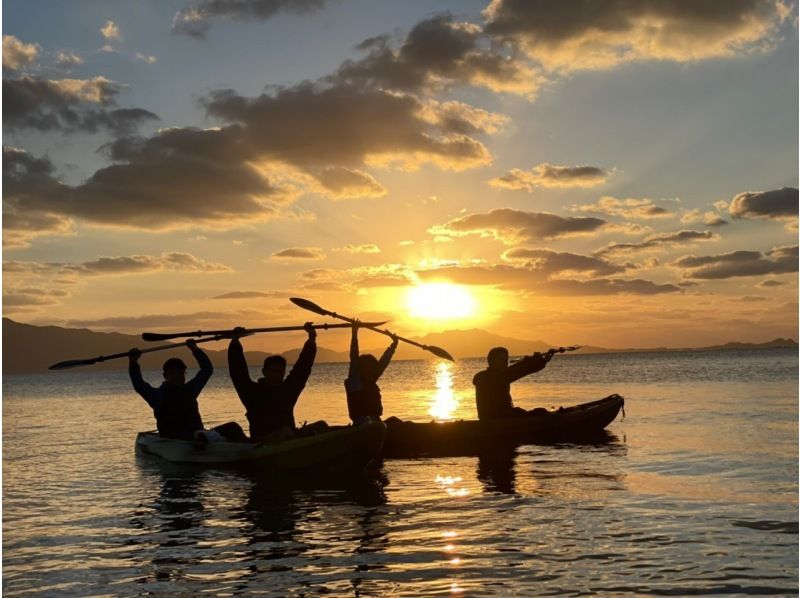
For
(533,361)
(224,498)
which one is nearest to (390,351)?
(533,361)

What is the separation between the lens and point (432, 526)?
37.9 feet

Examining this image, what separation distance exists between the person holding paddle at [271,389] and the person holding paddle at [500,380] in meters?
5.39

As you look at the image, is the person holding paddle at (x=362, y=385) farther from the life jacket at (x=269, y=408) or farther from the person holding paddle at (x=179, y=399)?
the person holding paddle at (x=179, y=399)

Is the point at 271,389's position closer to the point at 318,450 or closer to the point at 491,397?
the point at 318,450

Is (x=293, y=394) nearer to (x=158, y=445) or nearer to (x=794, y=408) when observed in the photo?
(x=158, y=445)

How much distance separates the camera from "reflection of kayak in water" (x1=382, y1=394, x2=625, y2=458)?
2025cm

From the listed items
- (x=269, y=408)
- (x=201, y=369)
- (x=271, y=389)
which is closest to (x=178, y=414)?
(x=201, y=369)

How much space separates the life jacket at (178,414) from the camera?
60.0ft

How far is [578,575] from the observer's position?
8.83 metres

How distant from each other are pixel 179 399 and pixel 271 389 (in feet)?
10.0

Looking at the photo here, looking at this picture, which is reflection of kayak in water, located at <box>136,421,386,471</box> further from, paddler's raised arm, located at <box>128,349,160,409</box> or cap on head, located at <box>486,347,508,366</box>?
cap on head, located at <box>486,347,508,366</box>

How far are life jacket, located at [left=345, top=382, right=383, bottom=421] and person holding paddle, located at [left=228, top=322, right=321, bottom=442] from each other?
132 centimetres

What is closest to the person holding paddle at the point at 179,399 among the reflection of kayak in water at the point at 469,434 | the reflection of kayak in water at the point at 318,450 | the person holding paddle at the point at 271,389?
the person holding paddle at the point at 271,389

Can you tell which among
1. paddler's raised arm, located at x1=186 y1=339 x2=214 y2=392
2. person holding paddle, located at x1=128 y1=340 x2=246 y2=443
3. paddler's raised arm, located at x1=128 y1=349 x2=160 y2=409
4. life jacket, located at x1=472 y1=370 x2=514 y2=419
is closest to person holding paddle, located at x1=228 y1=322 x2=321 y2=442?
paddler's raised arm, located at x1=186 y1=339 x2=214 y2=392
